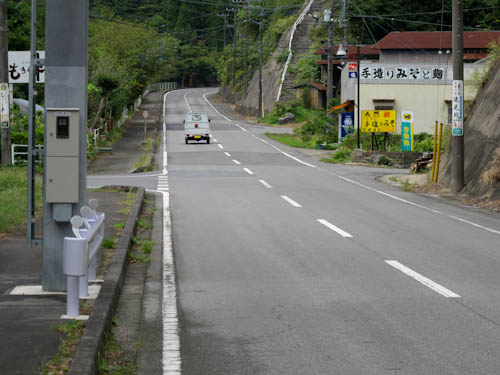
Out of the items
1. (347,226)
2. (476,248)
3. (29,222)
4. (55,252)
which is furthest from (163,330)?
(347,226)

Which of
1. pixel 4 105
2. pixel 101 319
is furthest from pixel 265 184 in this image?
pixel 101 319

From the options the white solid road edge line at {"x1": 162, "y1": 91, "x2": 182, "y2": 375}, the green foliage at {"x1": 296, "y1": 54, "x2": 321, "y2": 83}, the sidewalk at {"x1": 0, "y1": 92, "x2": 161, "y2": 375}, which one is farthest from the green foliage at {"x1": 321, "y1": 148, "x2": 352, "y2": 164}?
the green foliage at {"x1": 296, "y1": 54, "x2": 321, "y2": 83}

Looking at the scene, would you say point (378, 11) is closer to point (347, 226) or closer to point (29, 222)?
point (347, 226)

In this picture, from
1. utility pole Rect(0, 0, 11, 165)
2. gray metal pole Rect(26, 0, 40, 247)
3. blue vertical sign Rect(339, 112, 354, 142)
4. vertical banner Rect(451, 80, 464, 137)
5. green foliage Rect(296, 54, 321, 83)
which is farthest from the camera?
green foliage Rect(296, 54, 321, 83)

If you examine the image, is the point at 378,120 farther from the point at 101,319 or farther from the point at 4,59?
the point at 101,319

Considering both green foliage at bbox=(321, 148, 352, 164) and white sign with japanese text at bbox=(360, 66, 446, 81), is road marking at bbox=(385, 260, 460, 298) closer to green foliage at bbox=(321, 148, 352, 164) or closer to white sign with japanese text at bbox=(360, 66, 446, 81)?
green foliage at bbox=(321, 148, 352, 164)

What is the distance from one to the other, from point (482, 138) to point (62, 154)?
1664 centimetres

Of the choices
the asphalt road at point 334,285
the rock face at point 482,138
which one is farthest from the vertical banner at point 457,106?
the asphalt road at point 334,285

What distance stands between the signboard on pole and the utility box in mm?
15813

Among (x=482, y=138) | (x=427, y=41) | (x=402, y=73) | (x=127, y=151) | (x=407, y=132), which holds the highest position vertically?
(x=427, y=41)

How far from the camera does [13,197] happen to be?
16438 millimetres

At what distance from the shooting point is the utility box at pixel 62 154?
7.46 m

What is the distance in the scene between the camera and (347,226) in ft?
45.6

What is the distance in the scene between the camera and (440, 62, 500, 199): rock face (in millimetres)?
20234
